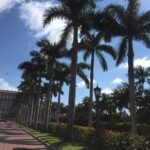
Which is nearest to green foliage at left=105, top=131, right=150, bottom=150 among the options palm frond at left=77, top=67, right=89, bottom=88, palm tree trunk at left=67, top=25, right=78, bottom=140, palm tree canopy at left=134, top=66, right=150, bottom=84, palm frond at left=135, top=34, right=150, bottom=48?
palm tree trunk at left=67, top=25, right=78, bottom=140

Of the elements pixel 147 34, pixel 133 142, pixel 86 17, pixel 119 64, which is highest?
pixel 86 17

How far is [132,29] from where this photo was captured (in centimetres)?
2434

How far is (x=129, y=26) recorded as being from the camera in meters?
24.5

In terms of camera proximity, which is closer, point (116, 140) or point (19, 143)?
point (116, 140)

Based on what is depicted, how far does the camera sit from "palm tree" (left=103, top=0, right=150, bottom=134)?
2433 cm

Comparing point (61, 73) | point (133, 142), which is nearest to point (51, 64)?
point (61, 73)

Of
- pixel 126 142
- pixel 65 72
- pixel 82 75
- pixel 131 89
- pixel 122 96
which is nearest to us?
pixel 126 142

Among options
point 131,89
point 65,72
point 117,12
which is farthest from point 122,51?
point 65,72

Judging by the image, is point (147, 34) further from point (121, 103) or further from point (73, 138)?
point (121, 103)

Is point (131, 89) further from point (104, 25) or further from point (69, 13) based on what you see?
point (69, 13)

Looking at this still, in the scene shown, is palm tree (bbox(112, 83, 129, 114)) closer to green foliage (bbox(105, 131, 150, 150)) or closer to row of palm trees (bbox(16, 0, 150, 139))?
row of palm trees (bbox(16, 0, 150, 139))

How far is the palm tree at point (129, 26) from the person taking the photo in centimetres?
2433

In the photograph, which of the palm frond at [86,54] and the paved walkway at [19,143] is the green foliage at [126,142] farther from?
the palm frond at [86,54]

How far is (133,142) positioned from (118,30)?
42.2 ft
